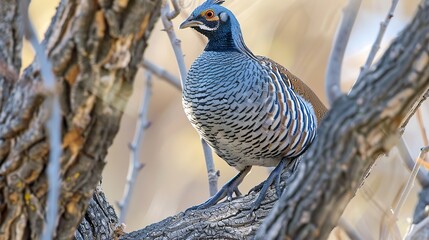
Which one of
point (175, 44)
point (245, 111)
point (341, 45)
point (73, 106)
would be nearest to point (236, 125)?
point (245, 111)

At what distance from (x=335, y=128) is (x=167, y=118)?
5559mm

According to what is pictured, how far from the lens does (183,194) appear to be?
677 centimetres

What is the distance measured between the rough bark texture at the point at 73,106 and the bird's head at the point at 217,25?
6.49 ft

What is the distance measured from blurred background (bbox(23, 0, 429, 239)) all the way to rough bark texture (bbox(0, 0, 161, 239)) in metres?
3.04

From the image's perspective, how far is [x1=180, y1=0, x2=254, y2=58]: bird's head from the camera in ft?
12.8

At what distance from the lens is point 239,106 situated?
376cm

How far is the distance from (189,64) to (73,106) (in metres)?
4.82

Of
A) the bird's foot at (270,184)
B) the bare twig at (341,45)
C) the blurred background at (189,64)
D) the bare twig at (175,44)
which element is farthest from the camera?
the blurred background at (189,64)

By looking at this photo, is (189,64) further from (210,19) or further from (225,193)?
(225,193)

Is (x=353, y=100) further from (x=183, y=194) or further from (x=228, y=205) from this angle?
(x=183, y=194)

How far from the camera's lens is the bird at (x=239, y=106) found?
377 centimetres

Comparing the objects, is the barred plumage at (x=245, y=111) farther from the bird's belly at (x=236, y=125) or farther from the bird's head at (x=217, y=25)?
the bird's head at (x=217, y=25)

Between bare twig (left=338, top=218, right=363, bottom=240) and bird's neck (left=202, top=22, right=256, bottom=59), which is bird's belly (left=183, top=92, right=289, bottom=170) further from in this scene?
bare twig (left=338, top=218, right=363, bottom=240)

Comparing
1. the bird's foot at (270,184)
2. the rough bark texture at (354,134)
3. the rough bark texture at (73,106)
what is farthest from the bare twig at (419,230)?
the bird's foot at (270,184)
